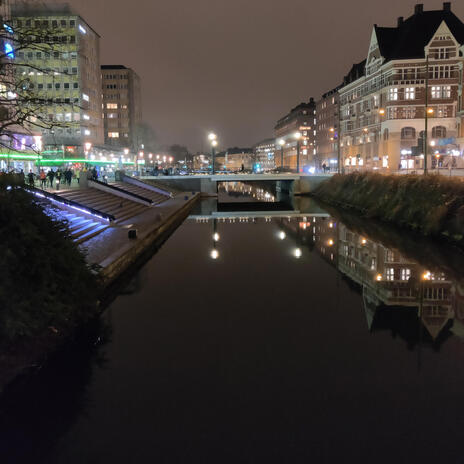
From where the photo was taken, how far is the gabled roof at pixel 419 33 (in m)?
63.3

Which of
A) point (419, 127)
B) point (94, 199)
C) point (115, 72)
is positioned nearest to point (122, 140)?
point (115, 72)

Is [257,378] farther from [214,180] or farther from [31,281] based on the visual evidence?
[214,180]

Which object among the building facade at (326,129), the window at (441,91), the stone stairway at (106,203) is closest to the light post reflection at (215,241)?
the stone stairway at (106,203)

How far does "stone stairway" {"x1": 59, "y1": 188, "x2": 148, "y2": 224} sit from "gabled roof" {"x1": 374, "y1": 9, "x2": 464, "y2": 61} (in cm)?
4596

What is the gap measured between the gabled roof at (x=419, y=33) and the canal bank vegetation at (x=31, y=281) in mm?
64596

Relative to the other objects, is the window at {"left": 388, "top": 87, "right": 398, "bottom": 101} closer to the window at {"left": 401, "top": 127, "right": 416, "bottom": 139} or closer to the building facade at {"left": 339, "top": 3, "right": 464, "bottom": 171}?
the building facade at {"left": 339, "top": 3, "right": 464, "bottom": 171}

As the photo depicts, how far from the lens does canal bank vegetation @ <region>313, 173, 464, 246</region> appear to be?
25.5 m

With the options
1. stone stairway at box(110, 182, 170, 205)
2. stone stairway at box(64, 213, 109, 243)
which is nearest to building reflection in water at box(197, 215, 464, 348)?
stone stairway at box(64, 213, 109, 243)

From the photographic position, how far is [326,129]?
381 feet

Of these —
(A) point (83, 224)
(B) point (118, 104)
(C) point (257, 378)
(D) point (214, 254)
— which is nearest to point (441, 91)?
(D) point (214, 254)

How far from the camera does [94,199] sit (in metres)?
33.0

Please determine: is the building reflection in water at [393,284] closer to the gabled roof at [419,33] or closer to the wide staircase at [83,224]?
the wide staircase at [83,224]

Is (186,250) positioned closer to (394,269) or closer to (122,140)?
(394,269)

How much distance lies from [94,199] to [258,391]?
89.3ft
